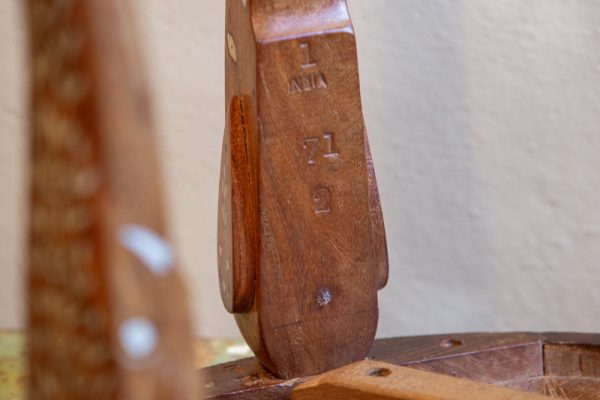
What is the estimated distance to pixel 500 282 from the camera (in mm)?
1139

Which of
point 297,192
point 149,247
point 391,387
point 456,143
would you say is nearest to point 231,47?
point 297,192

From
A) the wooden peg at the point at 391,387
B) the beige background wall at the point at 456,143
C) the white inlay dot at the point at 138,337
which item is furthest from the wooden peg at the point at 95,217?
the beige background wall at the point at 456,143

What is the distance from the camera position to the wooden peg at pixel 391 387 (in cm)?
56

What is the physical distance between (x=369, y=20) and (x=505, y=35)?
0.13 meters

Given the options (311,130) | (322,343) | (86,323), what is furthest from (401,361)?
(86,323)

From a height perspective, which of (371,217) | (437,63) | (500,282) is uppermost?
(437,63)

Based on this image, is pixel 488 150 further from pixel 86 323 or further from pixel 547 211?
pixel 86 323

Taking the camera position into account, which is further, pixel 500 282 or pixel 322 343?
pixel 500 282

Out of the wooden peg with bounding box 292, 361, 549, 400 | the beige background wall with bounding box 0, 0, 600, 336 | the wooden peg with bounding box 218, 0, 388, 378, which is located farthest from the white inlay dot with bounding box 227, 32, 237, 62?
the beige background wall with bounding box 0, 0, 600, 336

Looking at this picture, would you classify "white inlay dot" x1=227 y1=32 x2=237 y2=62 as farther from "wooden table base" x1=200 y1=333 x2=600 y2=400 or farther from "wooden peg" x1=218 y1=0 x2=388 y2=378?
"wooden table base" x1=200 y1=333 x2=600 y2=400

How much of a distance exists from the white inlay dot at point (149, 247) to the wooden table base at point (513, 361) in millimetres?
357

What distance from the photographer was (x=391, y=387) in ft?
1.89

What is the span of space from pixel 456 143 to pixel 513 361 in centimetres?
43

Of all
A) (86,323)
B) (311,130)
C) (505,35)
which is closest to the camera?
(86,323)
